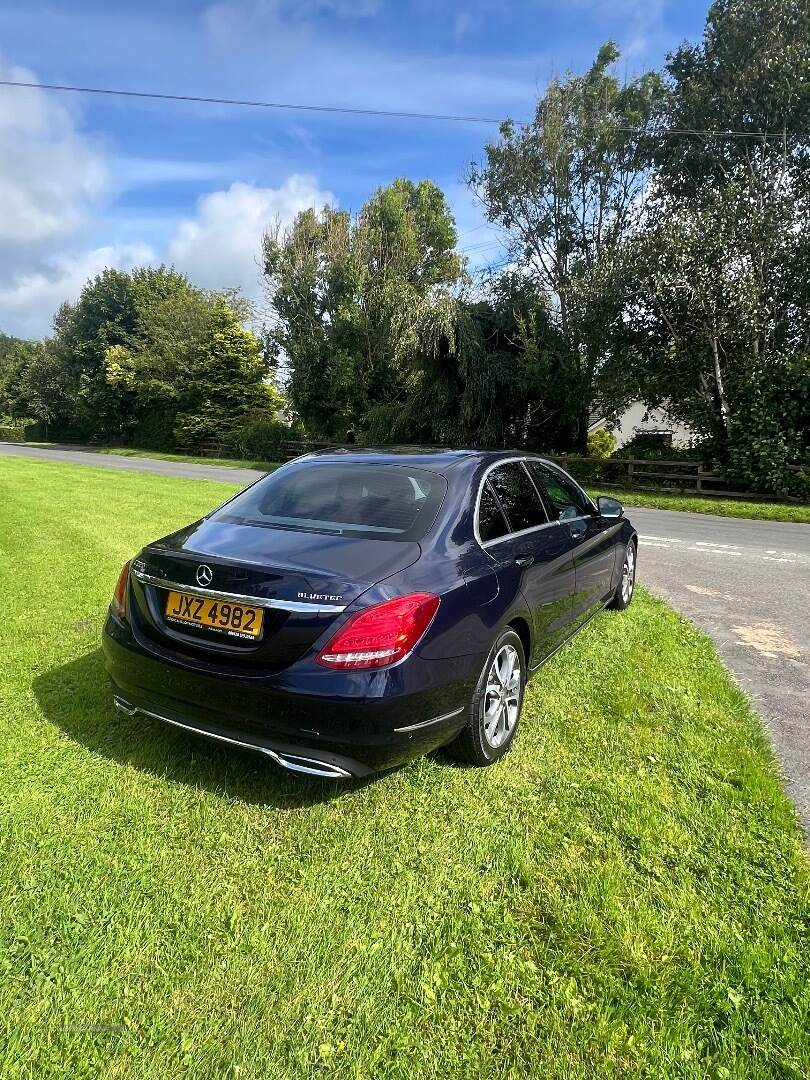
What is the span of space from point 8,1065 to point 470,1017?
126 cm

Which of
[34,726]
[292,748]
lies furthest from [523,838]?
[34,726]

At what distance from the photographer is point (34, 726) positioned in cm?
328

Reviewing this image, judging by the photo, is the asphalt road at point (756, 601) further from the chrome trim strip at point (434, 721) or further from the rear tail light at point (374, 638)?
the rear tail light at point (374, 638)

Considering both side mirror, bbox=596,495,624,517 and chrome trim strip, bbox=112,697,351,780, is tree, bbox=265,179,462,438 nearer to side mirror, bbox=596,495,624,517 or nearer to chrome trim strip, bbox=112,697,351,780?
side mirror, bbox=596,495,624,517

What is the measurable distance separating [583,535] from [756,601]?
319 cm

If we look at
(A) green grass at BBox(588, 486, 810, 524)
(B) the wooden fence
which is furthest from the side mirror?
(B) the wooden fence

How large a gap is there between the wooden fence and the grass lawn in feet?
48.6

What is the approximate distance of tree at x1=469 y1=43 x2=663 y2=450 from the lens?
2005 cm

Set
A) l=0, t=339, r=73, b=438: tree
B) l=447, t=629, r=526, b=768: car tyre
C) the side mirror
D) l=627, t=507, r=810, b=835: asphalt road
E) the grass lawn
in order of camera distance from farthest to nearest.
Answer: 1. l=0, t=339, r=73, b=438: tree
2. the side mirror
3. l=627, t=507, r=810, b=835: asphalt road
4. l=447, t=629, r=526, b=768: car tyre
5. the grass lawn

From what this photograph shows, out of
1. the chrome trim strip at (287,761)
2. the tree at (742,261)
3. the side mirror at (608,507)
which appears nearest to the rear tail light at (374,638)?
the chrome trim strip at (287,761)

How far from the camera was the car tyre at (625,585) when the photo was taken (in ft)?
18.4

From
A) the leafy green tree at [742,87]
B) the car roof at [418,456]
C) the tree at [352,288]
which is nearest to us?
the car roof at [418,456]

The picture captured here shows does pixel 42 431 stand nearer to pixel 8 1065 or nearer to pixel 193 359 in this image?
pixel 193 359

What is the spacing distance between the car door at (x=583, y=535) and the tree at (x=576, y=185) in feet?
51.3
